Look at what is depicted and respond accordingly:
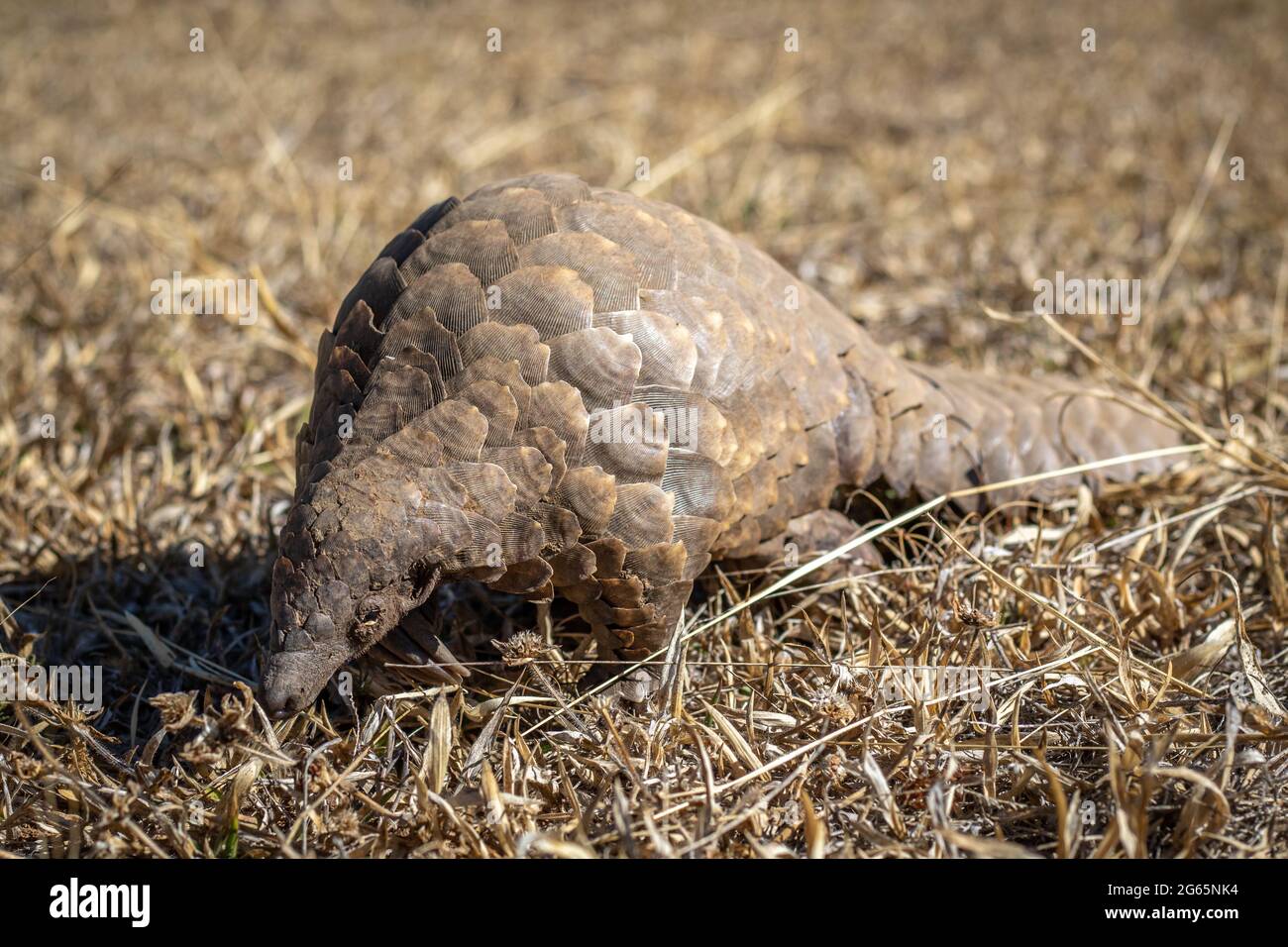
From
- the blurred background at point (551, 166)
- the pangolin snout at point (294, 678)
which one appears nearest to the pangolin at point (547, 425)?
the pangolin snout at point (294, 678)

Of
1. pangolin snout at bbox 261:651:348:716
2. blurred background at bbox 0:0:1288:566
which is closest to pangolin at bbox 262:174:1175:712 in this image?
pangolin snout at bbox 261:651:348:716

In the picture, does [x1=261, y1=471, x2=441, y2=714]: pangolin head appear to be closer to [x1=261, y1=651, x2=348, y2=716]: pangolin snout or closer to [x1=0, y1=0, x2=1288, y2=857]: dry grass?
[x1=261, y1=651, x2=348, y2=716]: pangolin snout

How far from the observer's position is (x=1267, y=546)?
2684 mm

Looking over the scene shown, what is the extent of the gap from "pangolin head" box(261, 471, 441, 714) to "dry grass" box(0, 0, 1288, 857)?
0.50ft

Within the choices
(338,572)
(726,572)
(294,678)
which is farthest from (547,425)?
(726,572)

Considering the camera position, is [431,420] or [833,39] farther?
[833,39]

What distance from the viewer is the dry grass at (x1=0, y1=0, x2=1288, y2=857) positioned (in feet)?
6.76

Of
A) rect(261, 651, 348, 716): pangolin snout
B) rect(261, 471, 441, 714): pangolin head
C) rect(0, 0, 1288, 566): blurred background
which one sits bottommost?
rect(261, 651, 348, 716): pangolin snout

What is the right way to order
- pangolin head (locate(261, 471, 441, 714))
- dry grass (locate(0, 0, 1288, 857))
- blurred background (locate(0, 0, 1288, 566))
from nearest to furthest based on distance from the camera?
1. pangolin head (locate(261, 471, 441, 714))
2. dry grass (locate(0, 0, 1288, 857))
3. blurred background (locate(0, 0, 1288, 566))

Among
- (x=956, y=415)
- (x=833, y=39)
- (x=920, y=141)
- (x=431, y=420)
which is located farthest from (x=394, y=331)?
(x=833, y=39)

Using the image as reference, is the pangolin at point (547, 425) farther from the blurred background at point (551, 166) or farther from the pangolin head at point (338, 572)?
the blurred background at point (551, 166)

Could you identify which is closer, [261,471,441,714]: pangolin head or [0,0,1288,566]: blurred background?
[261,471,441,714]: pangolin head

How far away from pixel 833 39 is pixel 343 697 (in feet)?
20.2

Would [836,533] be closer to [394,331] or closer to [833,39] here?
[394,331]
